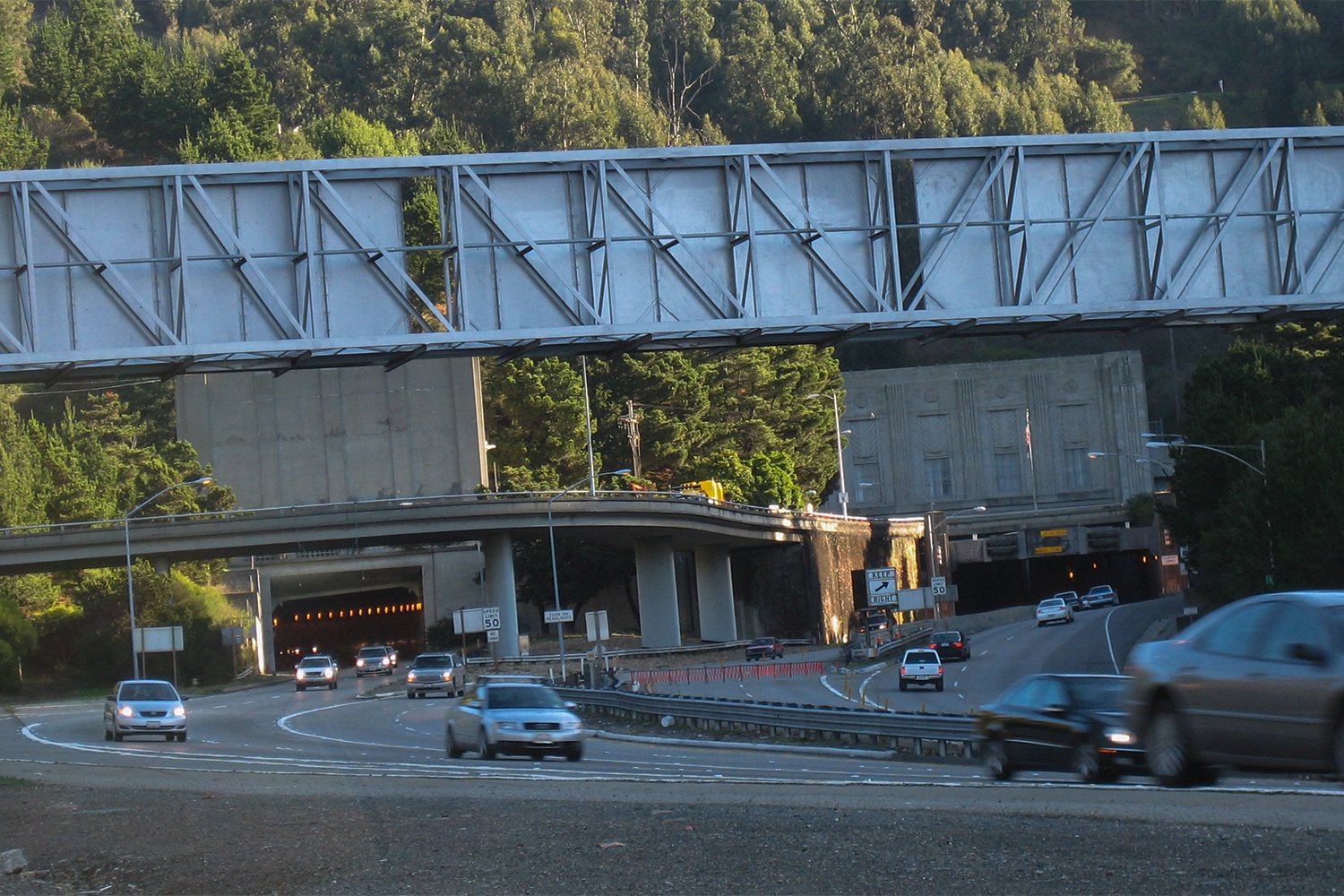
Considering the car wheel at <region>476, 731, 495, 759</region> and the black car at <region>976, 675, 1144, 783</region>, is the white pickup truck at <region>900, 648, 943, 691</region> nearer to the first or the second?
the car wheel at <region>476, 731, 495, 759</region>

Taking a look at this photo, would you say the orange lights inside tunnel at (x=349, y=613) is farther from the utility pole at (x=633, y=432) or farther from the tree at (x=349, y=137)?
the tree at (x=349, y=137)

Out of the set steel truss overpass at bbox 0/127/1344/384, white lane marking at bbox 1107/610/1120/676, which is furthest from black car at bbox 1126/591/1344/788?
white lane marking at bbox 1107/610/1120/676

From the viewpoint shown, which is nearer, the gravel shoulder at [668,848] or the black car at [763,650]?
the gravel shoulder at [668,848]

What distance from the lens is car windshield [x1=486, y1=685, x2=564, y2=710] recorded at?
96.7ft

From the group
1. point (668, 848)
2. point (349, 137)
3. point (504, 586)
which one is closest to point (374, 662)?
point (504, 586)

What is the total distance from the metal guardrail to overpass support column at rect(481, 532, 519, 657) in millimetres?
38091

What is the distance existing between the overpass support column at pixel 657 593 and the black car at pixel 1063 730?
66699 mm

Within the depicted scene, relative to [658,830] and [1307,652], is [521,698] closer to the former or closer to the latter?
[658,830]

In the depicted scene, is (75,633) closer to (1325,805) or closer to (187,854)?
(187,854)

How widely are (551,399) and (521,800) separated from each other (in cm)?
8386

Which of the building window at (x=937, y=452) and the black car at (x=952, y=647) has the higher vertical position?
the building window at (x=937, y=452)

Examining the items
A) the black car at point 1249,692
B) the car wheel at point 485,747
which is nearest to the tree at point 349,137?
the car wheel at point 485,747

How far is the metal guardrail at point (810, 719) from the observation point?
28359mm

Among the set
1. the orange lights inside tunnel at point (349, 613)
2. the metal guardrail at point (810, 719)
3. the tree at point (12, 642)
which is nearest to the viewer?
the metal guardrail at point (810, 719)
